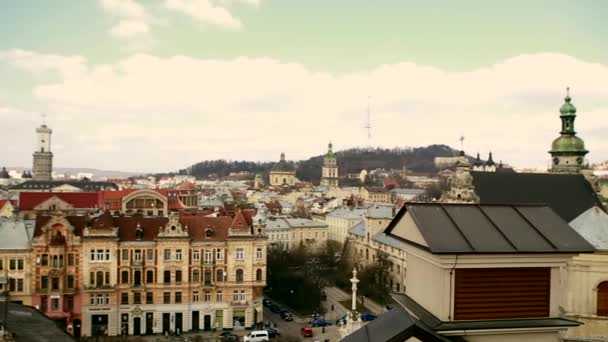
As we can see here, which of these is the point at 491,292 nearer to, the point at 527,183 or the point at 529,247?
the point at 529,247

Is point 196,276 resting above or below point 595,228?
below

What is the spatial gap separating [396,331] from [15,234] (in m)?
38.8

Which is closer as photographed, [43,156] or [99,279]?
[99,279]

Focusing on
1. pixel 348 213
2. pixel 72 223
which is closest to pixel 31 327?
pixel 72 223

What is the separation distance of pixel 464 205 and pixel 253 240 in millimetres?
34116

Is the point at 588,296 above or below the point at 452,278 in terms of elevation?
below

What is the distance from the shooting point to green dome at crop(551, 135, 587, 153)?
48938mm

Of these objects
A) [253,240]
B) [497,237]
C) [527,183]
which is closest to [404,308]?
[497,237]

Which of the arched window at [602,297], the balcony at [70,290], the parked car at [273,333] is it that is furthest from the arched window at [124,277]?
the arched window at [602,297]

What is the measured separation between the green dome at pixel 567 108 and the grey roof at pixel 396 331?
167 feet

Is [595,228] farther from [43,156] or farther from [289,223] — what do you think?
[43,156]

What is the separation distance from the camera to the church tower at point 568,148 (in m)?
49.2

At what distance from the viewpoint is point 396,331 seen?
586cm

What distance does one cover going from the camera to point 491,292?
5824 mm
